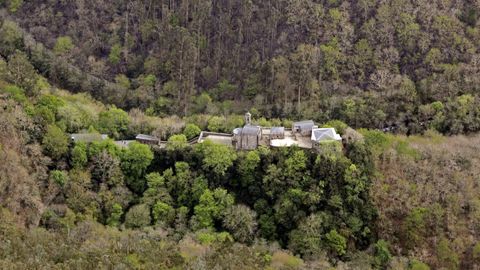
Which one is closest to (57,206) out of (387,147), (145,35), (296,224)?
(296,224)

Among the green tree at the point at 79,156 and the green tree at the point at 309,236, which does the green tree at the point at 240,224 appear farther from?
the green tree at the point at 79,156

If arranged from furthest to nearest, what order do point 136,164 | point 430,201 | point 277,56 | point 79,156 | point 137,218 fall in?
point 277,56 < point 136,164 < point 79,156 < point 430,201 < point 137,218

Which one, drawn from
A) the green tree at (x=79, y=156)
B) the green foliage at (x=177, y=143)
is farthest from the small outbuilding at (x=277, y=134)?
the green tree at (x=79, y=156)

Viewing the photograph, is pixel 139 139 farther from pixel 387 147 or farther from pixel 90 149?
pixel 387 147

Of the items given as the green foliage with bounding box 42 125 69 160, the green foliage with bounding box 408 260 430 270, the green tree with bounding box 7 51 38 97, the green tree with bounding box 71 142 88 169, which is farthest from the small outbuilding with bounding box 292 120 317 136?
the green tree with bounding box 7 51 38 97

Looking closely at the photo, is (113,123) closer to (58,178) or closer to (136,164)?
(136,164)

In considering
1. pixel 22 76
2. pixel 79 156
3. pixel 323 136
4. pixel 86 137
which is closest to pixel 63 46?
pixel 22 76

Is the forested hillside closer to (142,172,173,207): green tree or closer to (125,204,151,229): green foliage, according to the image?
(142,172,173,207): green tree

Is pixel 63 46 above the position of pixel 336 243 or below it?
above
